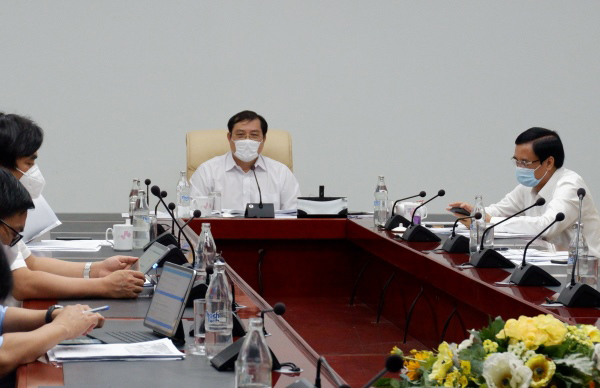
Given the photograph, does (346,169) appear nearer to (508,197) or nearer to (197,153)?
(197,153)

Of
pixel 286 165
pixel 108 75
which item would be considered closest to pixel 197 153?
pixel 286 165

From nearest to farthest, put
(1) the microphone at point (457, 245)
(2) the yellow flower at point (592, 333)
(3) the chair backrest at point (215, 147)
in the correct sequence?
(2) the yellow flower at point (592, 333) → (1) the microphone at point (457, 245) → (3) the chair backrest at point (215, 147)

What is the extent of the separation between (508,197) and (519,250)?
1.24m

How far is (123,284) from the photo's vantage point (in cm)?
258

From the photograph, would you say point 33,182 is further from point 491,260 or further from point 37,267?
point 491,260

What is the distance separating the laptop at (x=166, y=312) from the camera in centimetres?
200

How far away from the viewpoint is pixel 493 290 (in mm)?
2682

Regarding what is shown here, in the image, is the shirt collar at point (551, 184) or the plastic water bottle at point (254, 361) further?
the shirt collar at point (551, 184)

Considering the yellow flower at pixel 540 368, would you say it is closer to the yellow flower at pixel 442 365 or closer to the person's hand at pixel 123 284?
the yellow flower at pixel 442 365

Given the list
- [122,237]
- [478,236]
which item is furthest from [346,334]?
[122,237]

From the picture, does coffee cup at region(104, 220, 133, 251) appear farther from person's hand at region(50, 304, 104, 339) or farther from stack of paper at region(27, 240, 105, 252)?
person's hand at region(50, 304, 104, 339)

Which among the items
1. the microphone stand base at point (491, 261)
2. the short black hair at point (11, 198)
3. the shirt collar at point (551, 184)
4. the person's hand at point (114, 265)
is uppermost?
the short black hair at point (11, 198)

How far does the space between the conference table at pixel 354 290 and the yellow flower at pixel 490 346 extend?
0.38 meters

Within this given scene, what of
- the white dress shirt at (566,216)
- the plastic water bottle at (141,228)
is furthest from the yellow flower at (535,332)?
the white dress shirt at (566,216)
